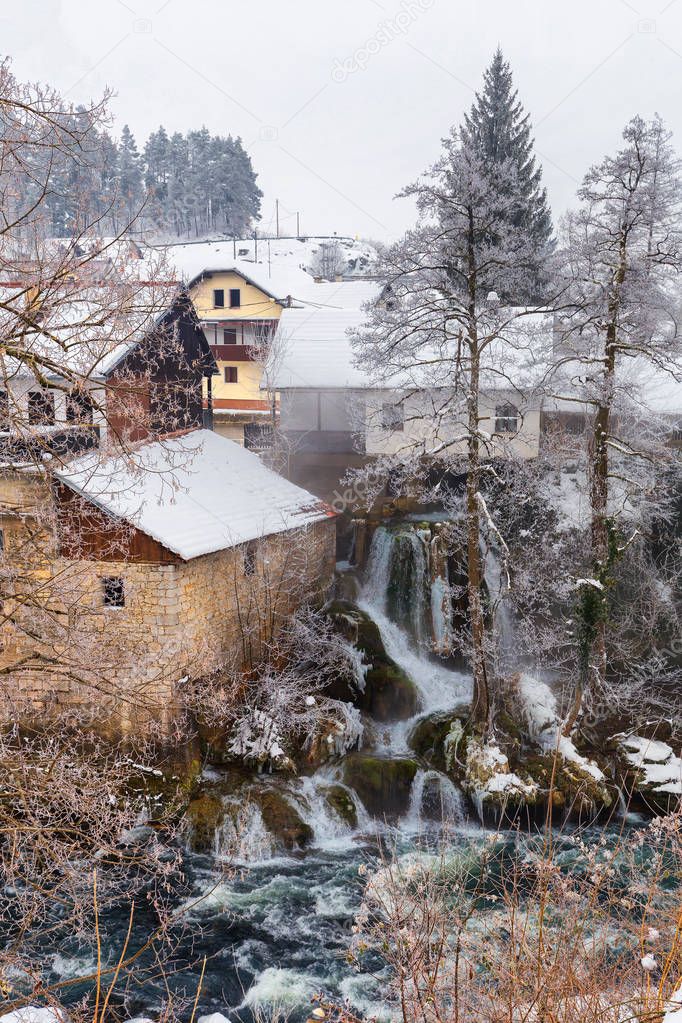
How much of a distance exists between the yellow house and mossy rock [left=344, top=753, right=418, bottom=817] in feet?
65.1

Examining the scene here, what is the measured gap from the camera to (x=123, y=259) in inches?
309

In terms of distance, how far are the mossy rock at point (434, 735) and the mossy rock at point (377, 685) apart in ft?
2.04

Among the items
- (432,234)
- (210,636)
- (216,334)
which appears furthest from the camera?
(216,334)

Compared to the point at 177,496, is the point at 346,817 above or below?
below

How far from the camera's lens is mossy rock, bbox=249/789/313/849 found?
14.5 metres

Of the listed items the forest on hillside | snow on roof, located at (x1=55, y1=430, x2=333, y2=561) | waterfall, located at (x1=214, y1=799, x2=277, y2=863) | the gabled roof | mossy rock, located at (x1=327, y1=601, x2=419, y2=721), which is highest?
the forest on hillside

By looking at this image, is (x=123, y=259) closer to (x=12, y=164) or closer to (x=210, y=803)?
(x=12, y=164)

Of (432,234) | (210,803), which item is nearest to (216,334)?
(432,234)

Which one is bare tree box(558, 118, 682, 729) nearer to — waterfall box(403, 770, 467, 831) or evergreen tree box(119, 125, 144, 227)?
waterfall box(403, 770, 467, 831)

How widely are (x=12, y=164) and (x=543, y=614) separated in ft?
53.7

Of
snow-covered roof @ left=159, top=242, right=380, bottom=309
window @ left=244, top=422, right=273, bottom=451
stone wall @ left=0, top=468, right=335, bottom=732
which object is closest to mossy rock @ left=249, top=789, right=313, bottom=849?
stone wall @ left=0, top=468, right=335, bottom=732

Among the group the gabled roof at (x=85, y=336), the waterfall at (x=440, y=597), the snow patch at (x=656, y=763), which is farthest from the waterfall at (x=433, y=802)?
the gabled roof at (x=85, y=336)

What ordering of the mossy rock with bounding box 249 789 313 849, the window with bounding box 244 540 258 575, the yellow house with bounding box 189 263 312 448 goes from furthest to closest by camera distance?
the yellow house with bounding box 189 263 312 448, the window with bounding box 244 540 258 575, the mossy rock with bounding box 249 789 313 849

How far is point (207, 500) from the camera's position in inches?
724
